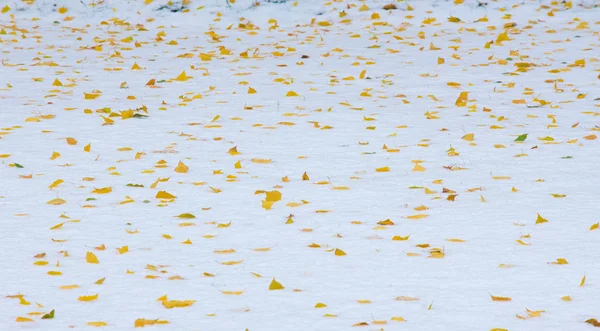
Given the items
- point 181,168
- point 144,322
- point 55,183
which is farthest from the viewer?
point 181,168

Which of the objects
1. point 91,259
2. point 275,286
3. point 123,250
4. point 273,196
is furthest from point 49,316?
point 273,196

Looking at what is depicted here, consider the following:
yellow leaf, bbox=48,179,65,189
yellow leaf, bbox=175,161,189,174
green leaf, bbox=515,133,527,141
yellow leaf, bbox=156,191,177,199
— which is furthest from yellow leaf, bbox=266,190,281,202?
green leaf, bbox=515,133,527,141

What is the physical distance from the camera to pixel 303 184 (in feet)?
15.3

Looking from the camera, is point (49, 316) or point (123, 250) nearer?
point (49, 316)

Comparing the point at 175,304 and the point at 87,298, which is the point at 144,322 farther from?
the point at 87,298

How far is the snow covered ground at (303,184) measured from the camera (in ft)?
10.5

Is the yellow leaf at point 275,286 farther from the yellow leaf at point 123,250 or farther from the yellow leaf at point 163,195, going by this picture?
the yellow leaf at point 163,195

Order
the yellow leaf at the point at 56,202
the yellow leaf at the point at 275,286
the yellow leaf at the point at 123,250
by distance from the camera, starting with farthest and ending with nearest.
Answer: the yellow leaf at the point at 56,202 < the yellow leaf at the point at 123,250 < the yellow leaf at the point at 275,286

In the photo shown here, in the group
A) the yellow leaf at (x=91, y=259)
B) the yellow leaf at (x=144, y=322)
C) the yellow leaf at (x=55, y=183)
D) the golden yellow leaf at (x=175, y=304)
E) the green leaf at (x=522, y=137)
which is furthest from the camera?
the green leaf at (x=522, y=137)

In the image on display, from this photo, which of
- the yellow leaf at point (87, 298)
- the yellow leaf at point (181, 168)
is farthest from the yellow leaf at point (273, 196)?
the yellow leaf at point (87, 298)

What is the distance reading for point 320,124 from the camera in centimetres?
602

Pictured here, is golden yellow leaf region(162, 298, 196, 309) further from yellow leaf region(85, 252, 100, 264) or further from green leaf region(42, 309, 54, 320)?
yellow leaf region(85, 252, 100, 264)

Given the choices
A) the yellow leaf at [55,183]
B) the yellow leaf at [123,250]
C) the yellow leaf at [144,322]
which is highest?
the yellow leaf at [144,322]

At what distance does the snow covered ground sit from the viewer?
10.5 ft
